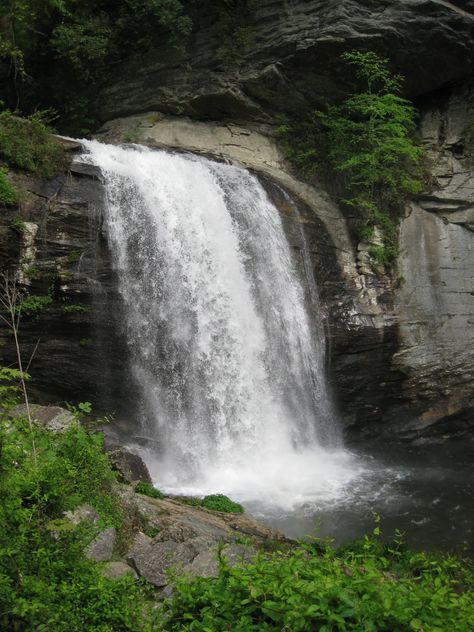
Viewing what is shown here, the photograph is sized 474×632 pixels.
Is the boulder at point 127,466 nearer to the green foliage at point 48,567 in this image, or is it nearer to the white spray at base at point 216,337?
the white spray at base at point 216,337

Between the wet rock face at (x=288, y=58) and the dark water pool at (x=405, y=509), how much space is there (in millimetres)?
10495

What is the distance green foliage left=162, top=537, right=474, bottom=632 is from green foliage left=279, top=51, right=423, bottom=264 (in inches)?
472

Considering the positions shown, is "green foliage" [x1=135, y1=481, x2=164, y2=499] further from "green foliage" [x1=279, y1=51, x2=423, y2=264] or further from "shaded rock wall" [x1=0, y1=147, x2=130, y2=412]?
"green foliage" [x1=279, y1=51, x2=423, y2=264]

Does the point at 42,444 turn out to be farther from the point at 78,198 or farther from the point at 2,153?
the point at 2,153

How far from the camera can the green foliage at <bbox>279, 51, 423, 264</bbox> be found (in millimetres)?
15023

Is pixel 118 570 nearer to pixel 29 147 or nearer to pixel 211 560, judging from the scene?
pixel 211 560

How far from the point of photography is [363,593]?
3.24m

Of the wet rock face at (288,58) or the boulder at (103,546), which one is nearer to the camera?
the boulder at (103,546)

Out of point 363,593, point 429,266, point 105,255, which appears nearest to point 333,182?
point 429,266

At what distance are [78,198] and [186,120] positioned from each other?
678cm

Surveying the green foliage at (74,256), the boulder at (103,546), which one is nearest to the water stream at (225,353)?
the green foliage at (74,256)

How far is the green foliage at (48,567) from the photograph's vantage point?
3531 mm

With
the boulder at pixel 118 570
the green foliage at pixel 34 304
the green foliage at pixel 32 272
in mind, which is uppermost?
the green foliage at pixel 32 272

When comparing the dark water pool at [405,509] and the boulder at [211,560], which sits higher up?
the boulder at [211,560]
